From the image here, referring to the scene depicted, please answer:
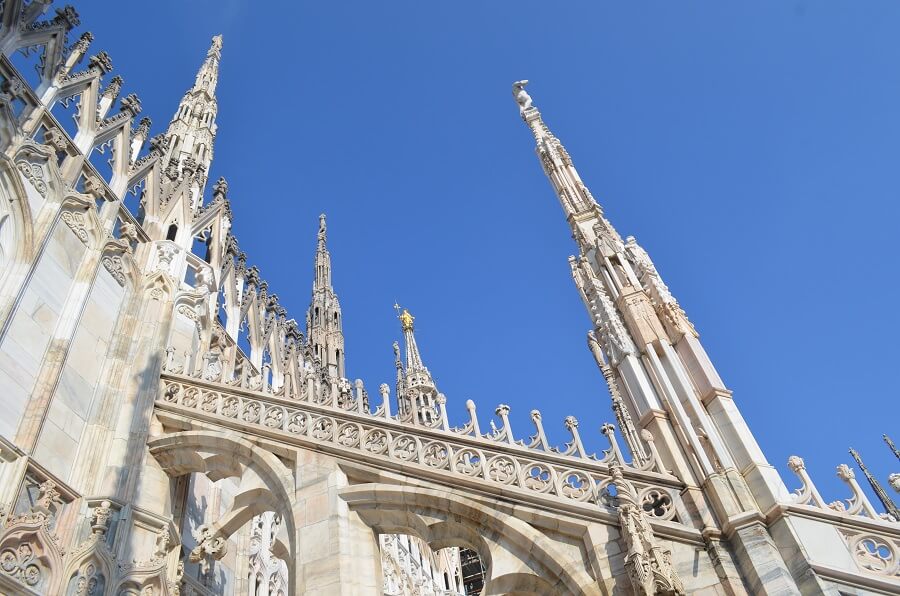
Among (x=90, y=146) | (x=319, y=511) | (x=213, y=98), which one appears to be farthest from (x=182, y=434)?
(x=213, y=98)

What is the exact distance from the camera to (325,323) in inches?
1113

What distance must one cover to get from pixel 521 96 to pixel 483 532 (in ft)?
33.8

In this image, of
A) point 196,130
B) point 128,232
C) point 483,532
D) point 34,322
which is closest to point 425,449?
point 483,532

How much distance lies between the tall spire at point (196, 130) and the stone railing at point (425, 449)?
277 inches

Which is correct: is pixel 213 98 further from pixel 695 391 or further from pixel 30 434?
pixel 695 391

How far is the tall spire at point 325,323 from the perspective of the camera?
2641 centimetres

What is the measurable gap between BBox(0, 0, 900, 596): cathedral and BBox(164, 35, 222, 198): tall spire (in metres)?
3.50

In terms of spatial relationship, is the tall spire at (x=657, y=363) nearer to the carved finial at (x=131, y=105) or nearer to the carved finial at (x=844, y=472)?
the carved finial at (x=844, y=472)

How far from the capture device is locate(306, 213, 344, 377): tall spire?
26413 mm

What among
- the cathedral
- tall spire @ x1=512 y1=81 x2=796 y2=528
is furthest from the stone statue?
tall spire @ x1=512 y1=81 x2=796 y2=528

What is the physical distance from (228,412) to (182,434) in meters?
0.67

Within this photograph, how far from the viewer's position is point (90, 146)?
11523mm

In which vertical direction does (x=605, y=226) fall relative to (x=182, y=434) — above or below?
above

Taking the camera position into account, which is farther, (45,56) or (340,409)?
(45,56)
